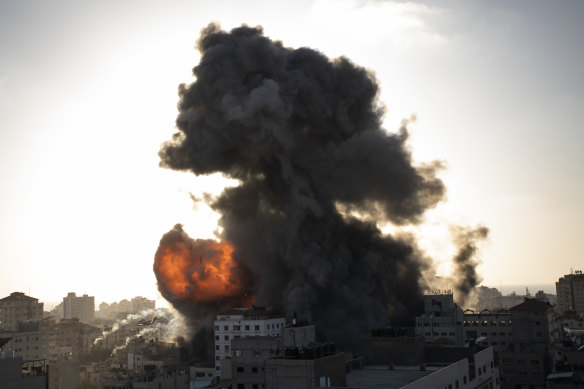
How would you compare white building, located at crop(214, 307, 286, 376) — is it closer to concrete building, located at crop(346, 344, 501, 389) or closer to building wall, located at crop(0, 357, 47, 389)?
concrete building, located at crop(346, 344, 501, 389)

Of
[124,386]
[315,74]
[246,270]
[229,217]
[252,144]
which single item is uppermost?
[315,74]

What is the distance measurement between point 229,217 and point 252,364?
135ft

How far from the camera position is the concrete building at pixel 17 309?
139m

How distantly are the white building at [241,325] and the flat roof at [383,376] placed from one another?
991 inches

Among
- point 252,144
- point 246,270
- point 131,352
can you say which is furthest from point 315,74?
point 131,352

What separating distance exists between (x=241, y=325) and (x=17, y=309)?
3254 inches

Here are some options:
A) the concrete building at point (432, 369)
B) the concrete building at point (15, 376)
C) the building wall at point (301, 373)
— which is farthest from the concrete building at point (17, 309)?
the building wall at point (301, 373)

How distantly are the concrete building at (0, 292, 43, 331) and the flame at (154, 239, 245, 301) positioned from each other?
206 ft

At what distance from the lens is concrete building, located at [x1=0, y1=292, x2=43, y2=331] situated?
13900 cm

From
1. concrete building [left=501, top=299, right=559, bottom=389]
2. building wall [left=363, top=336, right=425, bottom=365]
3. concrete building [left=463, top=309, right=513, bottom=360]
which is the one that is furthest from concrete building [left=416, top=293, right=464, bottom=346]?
building wall [left=363, top=336, right=425, bottom=365]

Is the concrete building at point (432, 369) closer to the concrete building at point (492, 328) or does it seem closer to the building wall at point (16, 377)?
the building wall at point (16, 377)

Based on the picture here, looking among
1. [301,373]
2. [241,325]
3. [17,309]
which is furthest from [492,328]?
[17,309]

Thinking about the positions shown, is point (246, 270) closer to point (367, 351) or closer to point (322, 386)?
point (367, 351)

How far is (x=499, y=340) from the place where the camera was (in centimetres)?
9712
